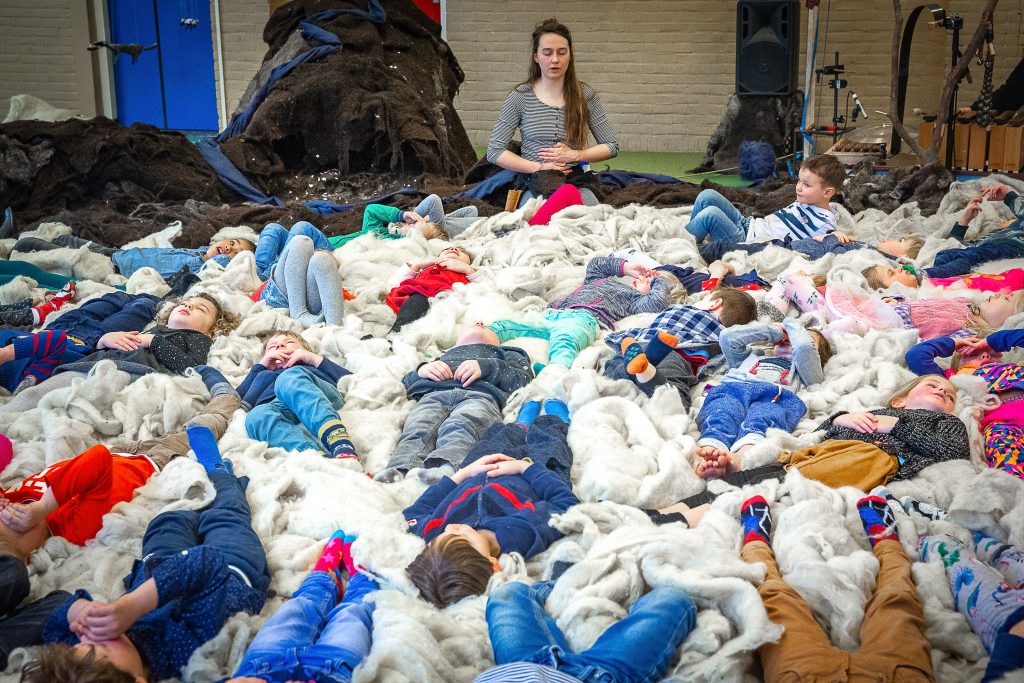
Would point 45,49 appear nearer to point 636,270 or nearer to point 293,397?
point 636,270

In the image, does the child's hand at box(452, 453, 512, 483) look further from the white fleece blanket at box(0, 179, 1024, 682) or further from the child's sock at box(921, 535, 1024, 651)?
the child's sock at box(921, 535, 1024, 651)

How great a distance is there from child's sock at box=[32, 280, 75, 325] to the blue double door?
675cm

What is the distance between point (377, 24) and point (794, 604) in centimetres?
597

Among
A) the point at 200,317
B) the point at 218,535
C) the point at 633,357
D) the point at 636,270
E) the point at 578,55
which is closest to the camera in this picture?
the point at 218,535

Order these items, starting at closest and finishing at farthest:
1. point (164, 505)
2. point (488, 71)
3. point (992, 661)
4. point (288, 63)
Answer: point (992, 661) < point (164, 505) < point (288, 63) < point (488, 71)

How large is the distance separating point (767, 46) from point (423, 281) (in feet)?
17.3

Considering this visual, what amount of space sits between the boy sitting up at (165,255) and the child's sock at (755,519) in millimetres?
2760

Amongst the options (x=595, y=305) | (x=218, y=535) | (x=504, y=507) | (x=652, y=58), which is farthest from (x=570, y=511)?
(x=652, y=58)

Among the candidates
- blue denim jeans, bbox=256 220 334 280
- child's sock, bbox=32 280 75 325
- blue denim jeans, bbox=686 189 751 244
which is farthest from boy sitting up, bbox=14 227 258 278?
blue denim jeans, bbox=686 189 751 244

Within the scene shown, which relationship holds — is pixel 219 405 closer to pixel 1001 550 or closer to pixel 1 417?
pixel 1 417

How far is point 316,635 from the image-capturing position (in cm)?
174

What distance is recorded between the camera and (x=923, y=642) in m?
1.60

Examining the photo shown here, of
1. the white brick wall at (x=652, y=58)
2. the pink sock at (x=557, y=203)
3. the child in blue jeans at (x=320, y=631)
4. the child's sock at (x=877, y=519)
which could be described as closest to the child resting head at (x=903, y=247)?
the pink sock at (x=557, y=203)

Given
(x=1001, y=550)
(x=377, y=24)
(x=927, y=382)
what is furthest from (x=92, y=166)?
(x=1001, y=550)
